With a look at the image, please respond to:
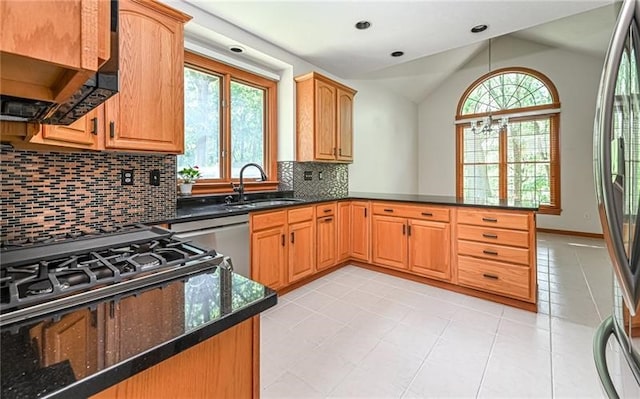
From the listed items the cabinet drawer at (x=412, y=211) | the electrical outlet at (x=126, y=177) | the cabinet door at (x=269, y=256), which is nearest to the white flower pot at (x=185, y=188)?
the electrical outlet at (x=126, y=177)

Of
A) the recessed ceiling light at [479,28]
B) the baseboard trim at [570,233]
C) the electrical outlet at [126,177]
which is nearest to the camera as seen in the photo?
the electrical outlet at [126,177]

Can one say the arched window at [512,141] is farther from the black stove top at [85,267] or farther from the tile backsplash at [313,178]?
the black stove top at [85,267]

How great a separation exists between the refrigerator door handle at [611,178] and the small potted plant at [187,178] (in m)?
2.66

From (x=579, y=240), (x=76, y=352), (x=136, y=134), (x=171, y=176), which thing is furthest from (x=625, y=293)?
(x=579, y=240)

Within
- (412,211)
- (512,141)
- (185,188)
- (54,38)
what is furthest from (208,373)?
(512,141)

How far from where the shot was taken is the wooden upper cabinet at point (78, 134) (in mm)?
1297

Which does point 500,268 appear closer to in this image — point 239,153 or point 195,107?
point 239,153

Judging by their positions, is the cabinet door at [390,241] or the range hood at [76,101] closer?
the range hood at [76,101]

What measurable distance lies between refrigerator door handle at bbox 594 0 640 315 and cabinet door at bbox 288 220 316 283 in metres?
2.34

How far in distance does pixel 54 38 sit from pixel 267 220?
2.29 metres

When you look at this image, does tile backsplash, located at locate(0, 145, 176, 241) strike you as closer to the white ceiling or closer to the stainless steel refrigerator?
the white ceiling

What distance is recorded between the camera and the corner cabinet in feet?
11.4

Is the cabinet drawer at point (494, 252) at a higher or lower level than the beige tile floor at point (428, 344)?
higher

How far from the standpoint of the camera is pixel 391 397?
155cm
